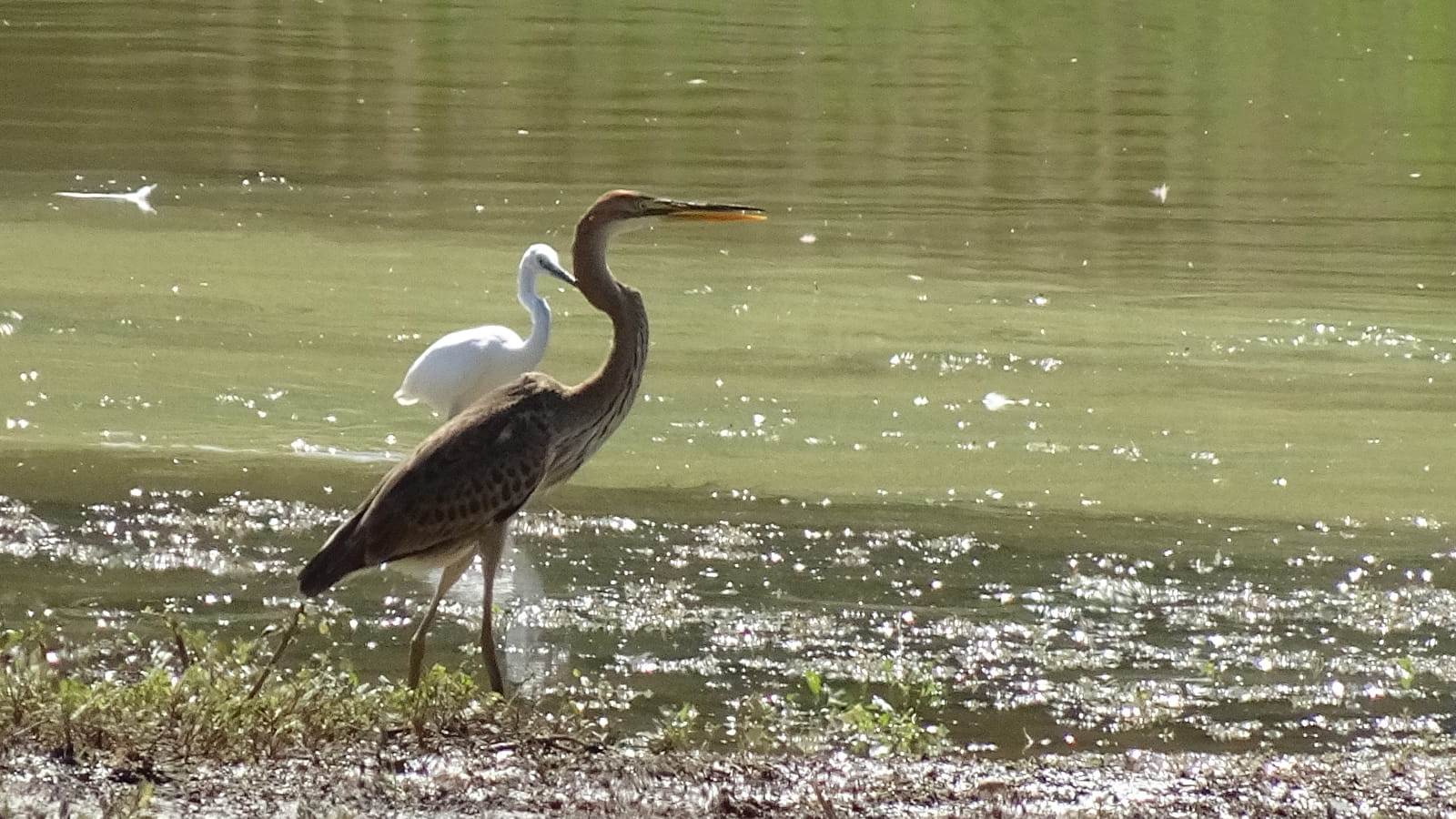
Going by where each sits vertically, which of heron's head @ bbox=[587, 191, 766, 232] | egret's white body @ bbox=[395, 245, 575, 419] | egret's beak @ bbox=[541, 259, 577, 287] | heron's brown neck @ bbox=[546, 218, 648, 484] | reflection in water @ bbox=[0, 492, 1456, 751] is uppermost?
heron's head @ bbox=[587, 191, 766, 232]

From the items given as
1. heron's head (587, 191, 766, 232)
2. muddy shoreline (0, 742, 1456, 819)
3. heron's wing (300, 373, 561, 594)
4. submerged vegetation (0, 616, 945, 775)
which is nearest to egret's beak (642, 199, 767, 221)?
heron's head (587, 191, 766, 232)

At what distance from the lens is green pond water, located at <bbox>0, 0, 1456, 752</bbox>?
6.67 m

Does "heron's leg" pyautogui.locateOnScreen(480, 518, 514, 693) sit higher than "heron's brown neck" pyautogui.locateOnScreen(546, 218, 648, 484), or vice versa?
"heron's brown neck" pyautogui.locateOnScreen(546, 218, 648, 484)

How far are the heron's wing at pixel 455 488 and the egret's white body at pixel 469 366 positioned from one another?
6.65 feet

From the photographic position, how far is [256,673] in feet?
18.3

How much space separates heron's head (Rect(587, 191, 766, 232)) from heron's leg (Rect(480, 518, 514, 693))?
1.17 m

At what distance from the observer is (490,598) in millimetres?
6105

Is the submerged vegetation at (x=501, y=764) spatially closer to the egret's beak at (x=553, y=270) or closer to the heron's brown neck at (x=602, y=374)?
the heron's brown neck at (x=602, y=374)

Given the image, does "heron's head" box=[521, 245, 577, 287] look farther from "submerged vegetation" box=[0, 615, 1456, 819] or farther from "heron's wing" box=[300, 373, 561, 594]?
"submerged vegetation" box=[0, 615, 1456, 819]

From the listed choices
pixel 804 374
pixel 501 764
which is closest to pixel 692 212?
pixel 501 764

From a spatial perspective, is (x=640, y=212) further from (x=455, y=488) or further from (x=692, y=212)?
(x=455, y=488)

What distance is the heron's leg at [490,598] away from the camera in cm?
607

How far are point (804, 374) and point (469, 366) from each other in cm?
225

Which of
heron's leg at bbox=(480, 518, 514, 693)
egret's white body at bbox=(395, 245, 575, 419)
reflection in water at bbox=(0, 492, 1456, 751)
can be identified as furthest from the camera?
egret's white body at bbox=(395, 245, 575, 419)
